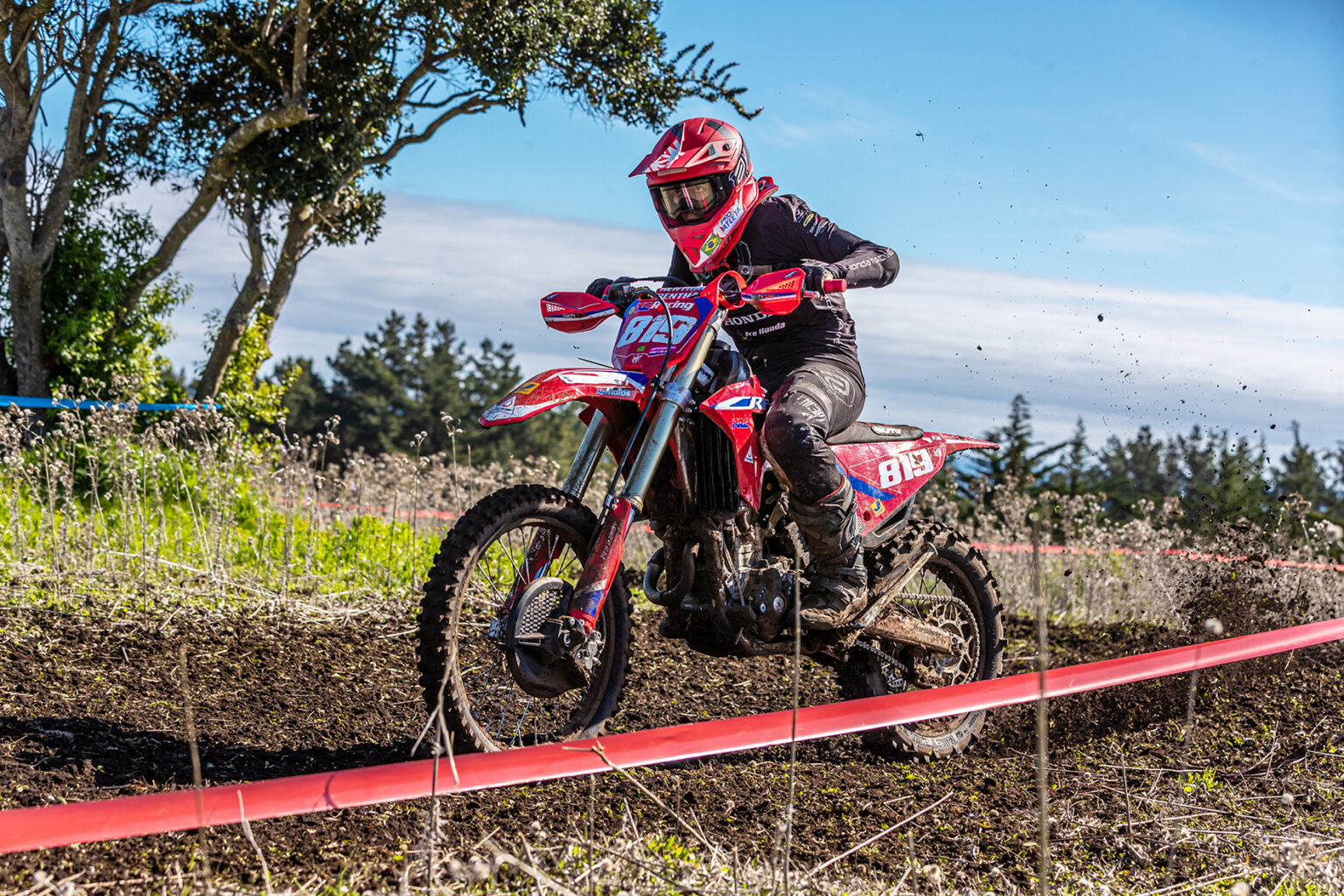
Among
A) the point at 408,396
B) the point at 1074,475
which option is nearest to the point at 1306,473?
the point at 1074,475

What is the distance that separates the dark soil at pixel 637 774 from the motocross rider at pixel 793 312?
0.83m

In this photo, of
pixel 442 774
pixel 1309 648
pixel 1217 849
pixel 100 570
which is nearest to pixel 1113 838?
pixel 1217 849

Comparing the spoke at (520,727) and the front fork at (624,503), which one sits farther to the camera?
the spoke at (520,727)

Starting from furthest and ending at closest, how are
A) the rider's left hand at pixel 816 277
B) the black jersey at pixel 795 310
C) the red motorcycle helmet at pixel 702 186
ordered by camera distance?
1. the black jersey at pixel 795 310
2. the red motorcycle helmet at pixel 702 186
3. the rider's left hand at pixel 816 277

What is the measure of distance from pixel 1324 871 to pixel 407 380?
59832 mm

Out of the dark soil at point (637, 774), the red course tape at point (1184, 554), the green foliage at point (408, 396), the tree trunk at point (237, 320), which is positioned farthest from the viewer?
the green foliage at point (408, 396)

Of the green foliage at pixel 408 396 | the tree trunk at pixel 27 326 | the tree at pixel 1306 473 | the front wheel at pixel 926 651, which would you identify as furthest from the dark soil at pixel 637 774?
the green foliage at pixel 408 396

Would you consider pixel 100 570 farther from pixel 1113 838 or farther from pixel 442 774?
pixel 1113 838

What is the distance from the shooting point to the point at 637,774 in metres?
3.66

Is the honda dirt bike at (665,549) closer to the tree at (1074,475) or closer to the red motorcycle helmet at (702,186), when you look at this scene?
the red motorcycle helmet at (702,186)

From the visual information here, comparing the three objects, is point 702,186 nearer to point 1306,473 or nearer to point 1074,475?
point 1074,475

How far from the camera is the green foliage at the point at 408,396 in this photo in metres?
55.2

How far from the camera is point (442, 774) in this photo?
2486mm

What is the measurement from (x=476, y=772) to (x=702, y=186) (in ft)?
8.17
